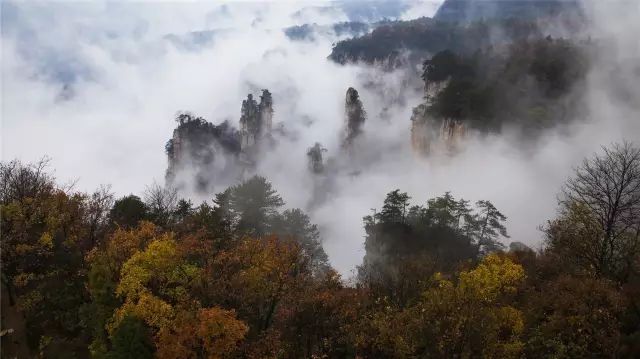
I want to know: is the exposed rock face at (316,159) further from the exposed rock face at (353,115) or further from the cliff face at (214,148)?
the cliff face at (214,148)

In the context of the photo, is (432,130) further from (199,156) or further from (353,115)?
(199,156)

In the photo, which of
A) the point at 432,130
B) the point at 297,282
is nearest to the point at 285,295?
the point at 297,282

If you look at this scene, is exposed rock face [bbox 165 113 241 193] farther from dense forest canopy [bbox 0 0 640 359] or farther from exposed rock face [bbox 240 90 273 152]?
dense forest canopy [bbox 0 0 640 359]

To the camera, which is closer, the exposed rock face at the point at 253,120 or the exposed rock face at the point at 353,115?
the exposed rock face at the point at 353,115

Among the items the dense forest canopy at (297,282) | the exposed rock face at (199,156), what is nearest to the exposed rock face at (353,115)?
the exposed rock face at (199,156)

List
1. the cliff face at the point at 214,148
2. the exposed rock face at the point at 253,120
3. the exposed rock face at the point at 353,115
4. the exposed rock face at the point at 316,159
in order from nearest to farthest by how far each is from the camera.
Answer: the exposed rock face at the point at 353,115, the exposed rock face at the point at 316,159, the cliff face at the point at 214,148, the exposed rock face at the point at 253,120

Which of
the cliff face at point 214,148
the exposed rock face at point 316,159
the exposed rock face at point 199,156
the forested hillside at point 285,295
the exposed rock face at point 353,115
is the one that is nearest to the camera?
the forested hillside at point 285,295
